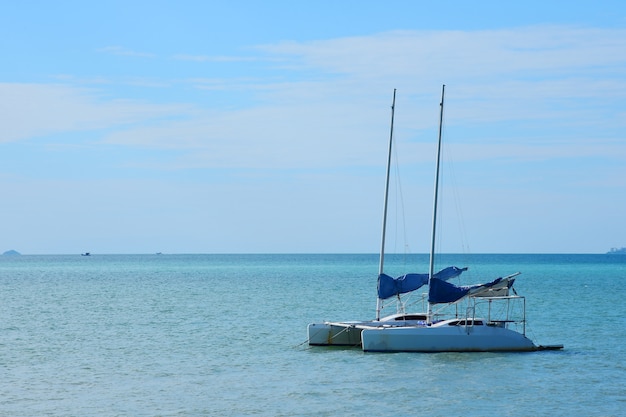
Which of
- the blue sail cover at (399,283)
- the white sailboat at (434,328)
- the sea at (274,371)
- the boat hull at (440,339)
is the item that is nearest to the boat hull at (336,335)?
the white sailboat at (434,328)

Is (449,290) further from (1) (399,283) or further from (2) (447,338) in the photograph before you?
(1) (399,283)

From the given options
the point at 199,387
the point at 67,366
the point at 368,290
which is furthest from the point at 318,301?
the point at 199,387

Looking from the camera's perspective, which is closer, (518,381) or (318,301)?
(518,381)

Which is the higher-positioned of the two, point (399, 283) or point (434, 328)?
point (399, 283)

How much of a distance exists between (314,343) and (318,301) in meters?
35.6

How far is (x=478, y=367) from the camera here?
3981 centimetres

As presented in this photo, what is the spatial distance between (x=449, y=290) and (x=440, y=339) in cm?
305

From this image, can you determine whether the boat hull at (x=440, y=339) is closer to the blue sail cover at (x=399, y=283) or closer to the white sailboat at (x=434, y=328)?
the white sailboat at (x=434, y=328)

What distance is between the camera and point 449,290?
4578 cm

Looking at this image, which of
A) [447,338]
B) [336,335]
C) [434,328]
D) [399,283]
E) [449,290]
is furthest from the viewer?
[399,283]

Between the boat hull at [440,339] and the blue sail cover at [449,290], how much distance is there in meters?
2.00

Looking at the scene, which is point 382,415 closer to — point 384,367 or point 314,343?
point 384,367

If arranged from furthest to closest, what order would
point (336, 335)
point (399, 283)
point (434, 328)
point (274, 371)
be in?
point (399, 283) < point (336, 335) < point (434, 328) < point (274, 371)

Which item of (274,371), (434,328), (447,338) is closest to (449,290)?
(434,328)
